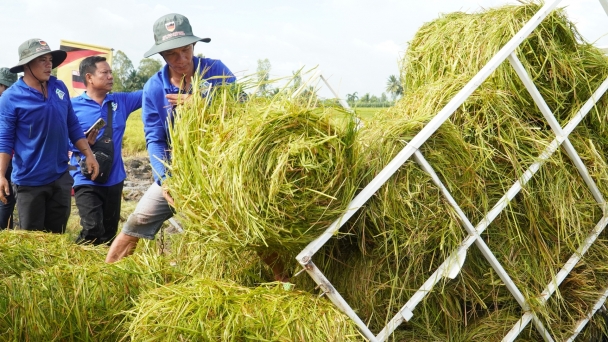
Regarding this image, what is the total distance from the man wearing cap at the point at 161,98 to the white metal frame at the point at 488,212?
Answer: 3.97 ft

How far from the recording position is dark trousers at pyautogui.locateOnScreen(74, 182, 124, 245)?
564 centimetres

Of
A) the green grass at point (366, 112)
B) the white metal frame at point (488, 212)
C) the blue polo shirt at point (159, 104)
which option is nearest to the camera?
the white metal frame at point (488, 212)

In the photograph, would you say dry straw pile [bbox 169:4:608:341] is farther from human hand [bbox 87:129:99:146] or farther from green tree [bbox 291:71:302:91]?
human hand [bbox 87:129:99:146]

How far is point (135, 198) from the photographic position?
9.61 m

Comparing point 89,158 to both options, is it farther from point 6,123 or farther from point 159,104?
point 159,104

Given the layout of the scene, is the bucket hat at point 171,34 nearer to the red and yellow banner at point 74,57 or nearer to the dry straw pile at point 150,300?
the dry straw pile at point 150,300

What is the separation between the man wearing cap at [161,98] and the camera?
12.8 ft

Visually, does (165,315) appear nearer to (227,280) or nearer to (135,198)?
(227,280)

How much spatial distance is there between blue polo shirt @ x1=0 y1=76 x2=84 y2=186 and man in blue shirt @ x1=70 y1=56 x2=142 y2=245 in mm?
315

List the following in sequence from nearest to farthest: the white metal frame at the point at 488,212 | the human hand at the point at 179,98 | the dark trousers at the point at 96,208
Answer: the white metal frame at the point at 488,212
the human hand at the point at 179,98
the dark trousers at the point at 96,208

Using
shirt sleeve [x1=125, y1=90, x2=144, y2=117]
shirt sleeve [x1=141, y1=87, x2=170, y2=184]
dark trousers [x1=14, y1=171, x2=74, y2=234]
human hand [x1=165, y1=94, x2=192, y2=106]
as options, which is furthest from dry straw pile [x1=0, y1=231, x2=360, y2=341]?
shirt sleeve [x1=125, y1=90, x2=144, y2=117]

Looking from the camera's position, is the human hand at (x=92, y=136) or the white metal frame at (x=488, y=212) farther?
the human hand at (x=92, y=136)

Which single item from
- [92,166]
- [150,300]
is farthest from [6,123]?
[150,300]

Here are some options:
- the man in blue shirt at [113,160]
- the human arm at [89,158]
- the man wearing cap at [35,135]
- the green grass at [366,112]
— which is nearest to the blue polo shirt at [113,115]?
the man in blue shirt at [113,160]
